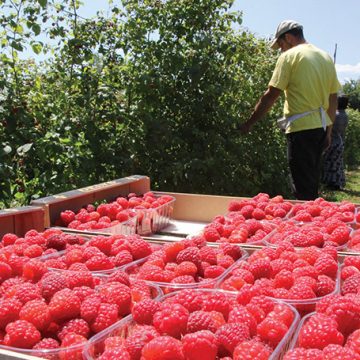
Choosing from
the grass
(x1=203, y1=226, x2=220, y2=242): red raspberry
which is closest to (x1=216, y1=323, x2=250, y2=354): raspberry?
(x1=203, y1=226, x2=220, y2=242): red raspberry

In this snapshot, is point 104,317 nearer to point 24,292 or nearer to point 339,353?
point 24,292

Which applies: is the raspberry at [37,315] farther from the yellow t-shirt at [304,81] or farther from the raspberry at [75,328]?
the yellow t-shirt at [304,81]

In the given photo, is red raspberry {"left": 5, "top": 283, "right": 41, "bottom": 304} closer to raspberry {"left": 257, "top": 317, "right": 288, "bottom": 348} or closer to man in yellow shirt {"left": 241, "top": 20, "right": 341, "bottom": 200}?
raspberry {"left": 257, "top": 317, "right": 288, "bottom": 348}

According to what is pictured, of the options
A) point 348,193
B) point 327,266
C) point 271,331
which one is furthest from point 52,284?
point 348,193

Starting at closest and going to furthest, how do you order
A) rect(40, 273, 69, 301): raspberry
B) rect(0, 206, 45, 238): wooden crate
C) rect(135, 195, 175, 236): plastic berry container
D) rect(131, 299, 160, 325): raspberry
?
rect(131, 299, 160, 325): raspberry, rect(40, 273, 69, 301): raspberry, rect(0, 206, 45, 238): wooden crate, rect(135, 195, 175, 236): plastic berry container

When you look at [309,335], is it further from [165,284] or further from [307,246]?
[307,246]

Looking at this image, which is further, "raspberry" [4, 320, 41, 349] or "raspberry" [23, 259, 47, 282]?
"raspberry" [23, 259, 47, 282]

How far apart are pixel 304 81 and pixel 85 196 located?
176cm

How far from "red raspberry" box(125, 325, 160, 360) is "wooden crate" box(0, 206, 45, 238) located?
3.91ft

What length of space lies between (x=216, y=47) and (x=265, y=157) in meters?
1.31

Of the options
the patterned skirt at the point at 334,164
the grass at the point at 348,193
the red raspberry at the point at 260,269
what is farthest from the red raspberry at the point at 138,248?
the patterned skirt at the point at 334,164

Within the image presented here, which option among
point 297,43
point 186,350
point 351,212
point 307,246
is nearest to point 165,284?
point 186,350

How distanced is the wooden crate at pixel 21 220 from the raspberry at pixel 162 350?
1266 millimetres

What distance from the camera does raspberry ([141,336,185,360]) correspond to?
94cm
